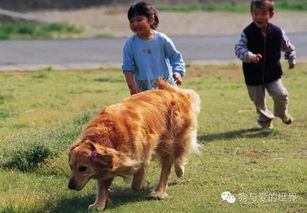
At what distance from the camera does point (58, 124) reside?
9484mm

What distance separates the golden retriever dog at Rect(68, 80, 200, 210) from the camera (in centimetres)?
565

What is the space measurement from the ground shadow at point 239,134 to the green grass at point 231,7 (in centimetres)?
2184

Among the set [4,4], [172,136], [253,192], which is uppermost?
[172,136]

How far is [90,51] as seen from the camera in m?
19.6

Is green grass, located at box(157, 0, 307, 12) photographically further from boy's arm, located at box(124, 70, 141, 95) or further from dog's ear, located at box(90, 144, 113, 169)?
dog's ear, located at box(90, 144, 113, 169)

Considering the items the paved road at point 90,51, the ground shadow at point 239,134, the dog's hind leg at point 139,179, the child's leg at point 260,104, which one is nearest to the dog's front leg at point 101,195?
the dog's hind leg at point 139,179

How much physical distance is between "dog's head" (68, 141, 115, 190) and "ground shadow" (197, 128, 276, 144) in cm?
325

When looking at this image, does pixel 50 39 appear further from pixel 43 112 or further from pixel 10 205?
pixel 10 205

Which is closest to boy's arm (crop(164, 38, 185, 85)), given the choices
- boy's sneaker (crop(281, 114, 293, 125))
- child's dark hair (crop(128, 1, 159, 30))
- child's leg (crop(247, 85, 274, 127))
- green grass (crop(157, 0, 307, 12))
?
child's dark hair (crop(128, 1, 159, 30))

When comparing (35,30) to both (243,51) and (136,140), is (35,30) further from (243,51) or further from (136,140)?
(136,140)

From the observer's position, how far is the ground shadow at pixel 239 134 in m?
9.03

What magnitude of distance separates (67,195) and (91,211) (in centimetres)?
57

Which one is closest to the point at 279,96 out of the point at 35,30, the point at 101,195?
the point at 101,195

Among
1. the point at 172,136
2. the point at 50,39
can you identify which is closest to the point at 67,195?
the point at 172,136
